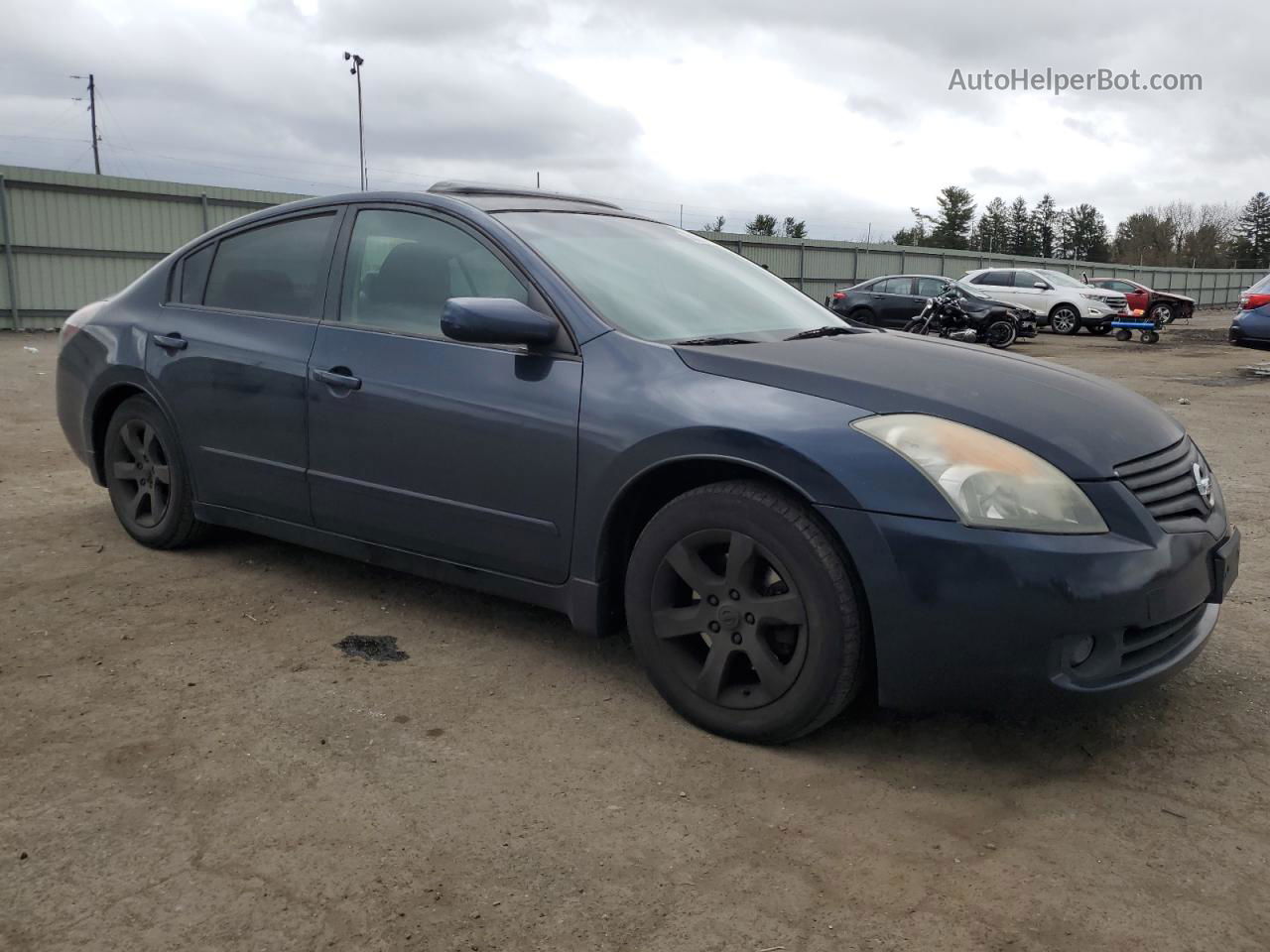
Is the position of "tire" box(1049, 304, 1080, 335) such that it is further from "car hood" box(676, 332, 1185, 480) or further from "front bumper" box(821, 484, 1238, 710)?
"front bumper" box(821, 484, 1238, 710)

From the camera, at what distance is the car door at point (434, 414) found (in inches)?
128

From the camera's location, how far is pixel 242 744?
2896 millimetres

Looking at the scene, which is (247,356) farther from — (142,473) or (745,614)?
(745,614)

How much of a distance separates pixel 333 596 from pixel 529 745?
60.1 inches

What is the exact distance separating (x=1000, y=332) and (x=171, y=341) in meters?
19.1

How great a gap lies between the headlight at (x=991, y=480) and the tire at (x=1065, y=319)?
24343 millimetres

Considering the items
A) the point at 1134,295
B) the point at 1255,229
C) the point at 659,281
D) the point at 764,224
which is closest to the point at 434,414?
the point at 659,281

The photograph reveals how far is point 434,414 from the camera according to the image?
11.3ft

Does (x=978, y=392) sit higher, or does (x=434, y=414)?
(x=978, y=392)

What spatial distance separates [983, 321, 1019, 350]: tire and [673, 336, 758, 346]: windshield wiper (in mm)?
18821

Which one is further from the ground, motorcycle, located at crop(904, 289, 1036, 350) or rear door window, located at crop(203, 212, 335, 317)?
rear door window, located at crop(203, 212, 335, 317)

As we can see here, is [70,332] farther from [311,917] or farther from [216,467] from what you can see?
[311,917]

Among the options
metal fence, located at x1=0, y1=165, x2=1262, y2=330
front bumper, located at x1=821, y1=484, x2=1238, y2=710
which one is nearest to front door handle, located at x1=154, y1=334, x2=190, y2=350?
front bumper, located at x1=821, y1=484, x2=1238, y2=710

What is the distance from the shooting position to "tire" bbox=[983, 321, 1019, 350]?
21.0 m
